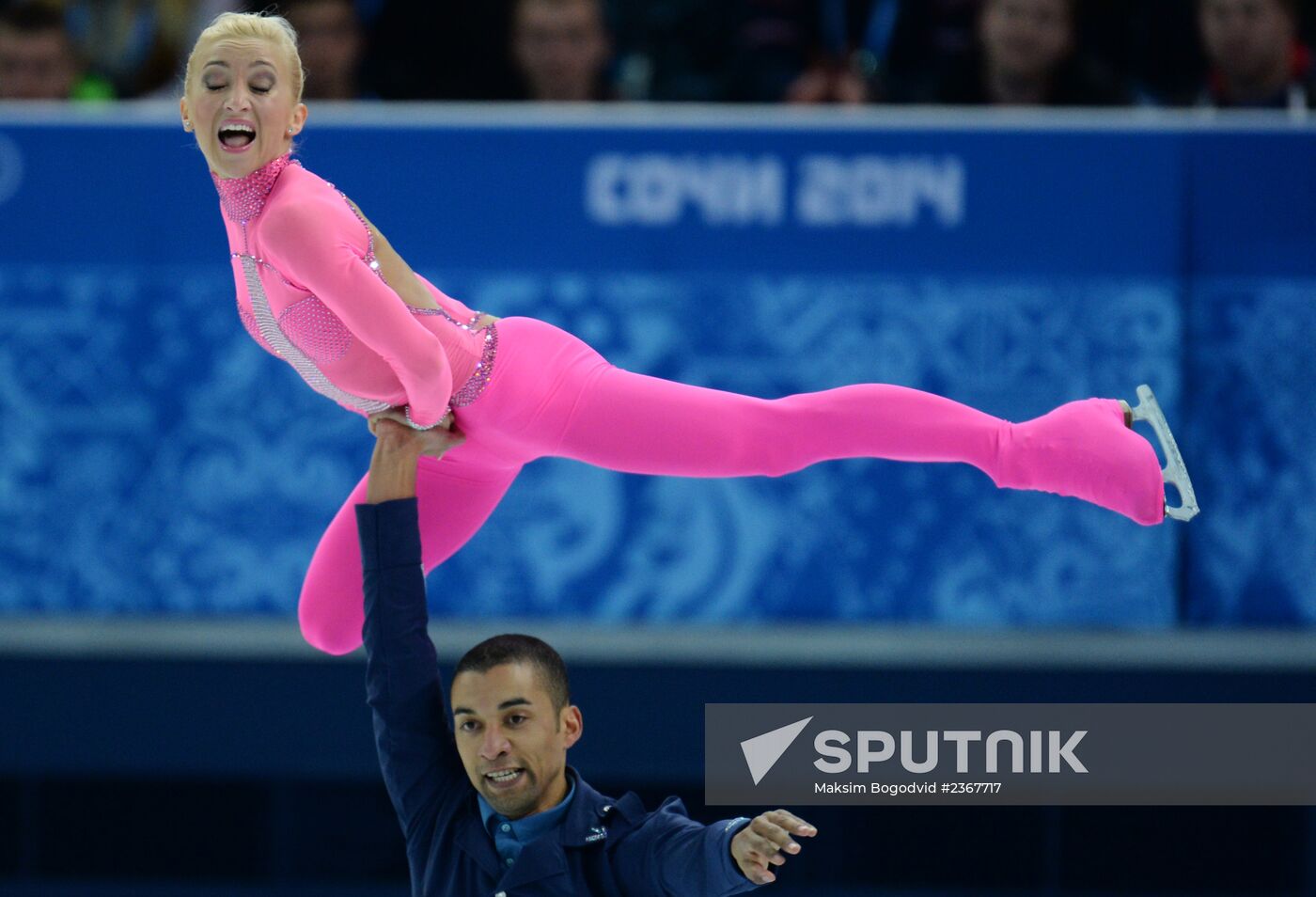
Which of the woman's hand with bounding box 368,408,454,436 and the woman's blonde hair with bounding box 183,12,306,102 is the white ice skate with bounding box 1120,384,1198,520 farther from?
the woman's blonde hair with bounding box 183,12,306,102

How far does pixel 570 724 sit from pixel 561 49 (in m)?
3.02

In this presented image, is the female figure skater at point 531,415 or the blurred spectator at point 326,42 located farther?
the blurred spectator at point 326,42

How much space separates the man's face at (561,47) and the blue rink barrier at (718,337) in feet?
2.21

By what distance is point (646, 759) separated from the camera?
5305 mm

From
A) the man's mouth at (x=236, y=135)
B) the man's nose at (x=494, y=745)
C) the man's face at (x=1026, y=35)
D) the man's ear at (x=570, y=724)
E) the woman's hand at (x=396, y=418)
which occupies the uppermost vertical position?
the man's face at (x=1026, y=35)

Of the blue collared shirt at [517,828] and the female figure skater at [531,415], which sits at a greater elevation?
the female figure skater at [531,415]

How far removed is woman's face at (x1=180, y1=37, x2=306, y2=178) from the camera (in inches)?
125

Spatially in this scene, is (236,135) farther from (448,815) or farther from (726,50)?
(726,50)

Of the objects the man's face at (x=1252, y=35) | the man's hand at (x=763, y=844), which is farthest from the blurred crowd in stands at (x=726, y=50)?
the man's hand at (x=763, y=844)

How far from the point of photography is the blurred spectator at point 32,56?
6.10m

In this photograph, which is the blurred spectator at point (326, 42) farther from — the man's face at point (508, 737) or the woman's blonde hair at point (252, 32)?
the man's face at point (508, 737)

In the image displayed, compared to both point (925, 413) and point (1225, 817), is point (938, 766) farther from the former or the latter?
point (1225, 817)

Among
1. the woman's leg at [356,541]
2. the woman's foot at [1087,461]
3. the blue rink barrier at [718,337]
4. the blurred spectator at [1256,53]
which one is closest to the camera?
the woman's foot at [1087,461]

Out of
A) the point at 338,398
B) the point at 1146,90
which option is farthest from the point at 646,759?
the point at 1146,90
